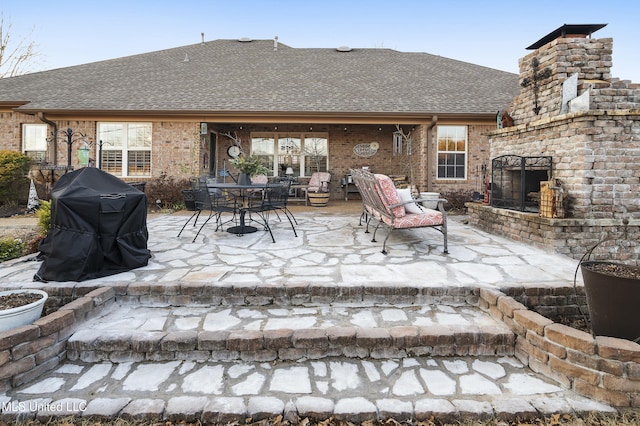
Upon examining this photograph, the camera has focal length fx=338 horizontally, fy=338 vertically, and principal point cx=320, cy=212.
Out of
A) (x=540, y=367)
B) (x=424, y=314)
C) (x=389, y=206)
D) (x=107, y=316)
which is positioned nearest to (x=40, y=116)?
(x=107, y=316)

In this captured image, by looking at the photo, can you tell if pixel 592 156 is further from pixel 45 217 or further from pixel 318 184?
pixel 318 184

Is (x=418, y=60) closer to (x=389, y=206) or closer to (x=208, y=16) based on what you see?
(x=208, y=16)

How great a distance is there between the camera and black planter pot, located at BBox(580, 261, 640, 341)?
6.78ft

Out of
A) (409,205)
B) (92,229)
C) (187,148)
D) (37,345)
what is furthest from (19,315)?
(187,148)

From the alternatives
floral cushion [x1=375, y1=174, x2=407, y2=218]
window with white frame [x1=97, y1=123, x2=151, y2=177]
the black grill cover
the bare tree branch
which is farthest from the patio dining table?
the bare tree branch

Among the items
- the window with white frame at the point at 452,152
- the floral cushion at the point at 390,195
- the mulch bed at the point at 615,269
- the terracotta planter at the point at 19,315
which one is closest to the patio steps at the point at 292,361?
the terracotta planter at the point at 19,315

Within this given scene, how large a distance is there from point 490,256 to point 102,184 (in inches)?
177

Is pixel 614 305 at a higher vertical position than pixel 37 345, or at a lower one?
higher

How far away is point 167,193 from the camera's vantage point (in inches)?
386

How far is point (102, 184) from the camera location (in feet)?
11.4

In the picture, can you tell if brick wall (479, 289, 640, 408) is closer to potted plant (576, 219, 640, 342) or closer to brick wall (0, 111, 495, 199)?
potted plant (576, 219, 640, 342)

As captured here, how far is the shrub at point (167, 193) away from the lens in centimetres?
980

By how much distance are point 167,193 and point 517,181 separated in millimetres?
8835

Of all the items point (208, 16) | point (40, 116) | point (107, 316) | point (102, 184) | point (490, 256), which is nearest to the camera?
point (107, 316)
